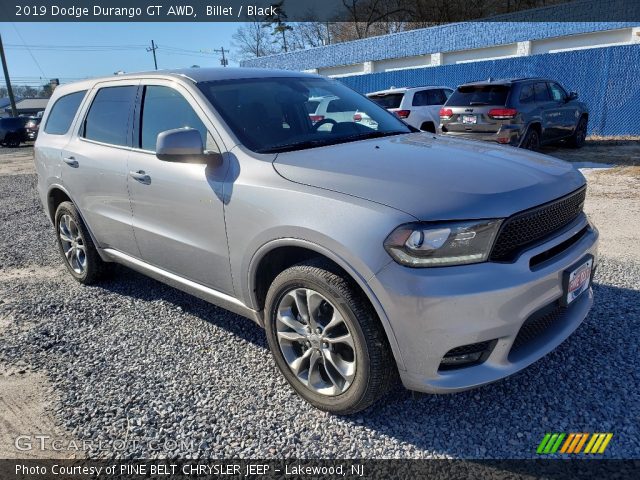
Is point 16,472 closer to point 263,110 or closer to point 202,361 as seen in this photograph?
point 202,361

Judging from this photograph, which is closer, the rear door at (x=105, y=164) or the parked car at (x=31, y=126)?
the rear door at (x=105, y=164)

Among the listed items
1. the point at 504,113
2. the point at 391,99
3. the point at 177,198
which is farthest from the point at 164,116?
the point at 391,99

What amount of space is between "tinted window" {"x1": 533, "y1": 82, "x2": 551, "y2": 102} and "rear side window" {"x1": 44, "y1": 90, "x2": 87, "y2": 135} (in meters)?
9.28

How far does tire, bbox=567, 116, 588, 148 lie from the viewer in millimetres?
12492

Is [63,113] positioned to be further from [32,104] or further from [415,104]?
[32,104]

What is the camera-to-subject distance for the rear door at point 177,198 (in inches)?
117

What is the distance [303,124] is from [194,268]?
123 centimetres

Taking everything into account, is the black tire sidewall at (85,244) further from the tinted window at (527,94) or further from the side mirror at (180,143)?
the tinted window at (527,94)

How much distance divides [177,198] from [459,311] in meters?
1.93

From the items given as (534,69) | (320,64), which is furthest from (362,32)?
(534,69)

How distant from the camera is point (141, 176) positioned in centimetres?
344

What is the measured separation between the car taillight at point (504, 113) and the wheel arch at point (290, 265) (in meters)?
8.35

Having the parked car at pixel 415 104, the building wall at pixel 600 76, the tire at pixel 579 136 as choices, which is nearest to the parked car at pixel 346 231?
the parked car at pixel 415 104

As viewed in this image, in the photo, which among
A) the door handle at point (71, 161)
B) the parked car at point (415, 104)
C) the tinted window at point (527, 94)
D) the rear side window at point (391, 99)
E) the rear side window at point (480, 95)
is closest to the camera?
the door handle at point (71, 161)
